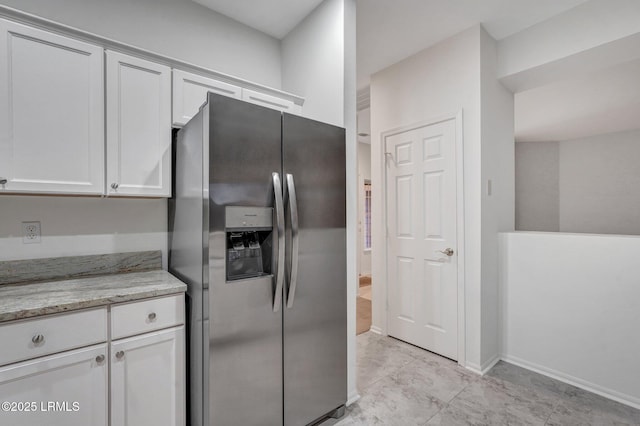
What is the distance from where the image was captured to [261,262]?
1588 millimetres

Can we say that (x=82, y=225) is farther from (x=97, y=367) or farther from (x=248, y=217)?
(x=248, y=217)

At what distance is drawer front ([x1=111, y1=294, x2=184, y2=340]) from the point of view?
135cm

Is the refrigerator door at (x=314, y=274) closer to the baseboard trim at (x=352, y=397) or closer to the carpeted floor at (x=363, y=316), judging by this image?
the baseboard trim at (x=352, y=397)

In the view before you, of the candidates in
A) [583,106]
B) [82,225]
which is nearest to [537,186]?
[583,106]

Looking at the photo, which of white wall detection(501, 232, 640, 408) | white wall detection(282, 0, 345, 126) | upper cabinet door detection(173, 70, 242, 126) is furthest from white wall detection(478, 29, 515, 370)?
upper cabinet door detection(173, 70, 242, 126)

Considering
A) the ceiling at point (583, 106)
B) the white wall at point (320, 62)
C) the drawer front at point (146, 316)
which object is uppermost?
the ceiling at point (583, 106)

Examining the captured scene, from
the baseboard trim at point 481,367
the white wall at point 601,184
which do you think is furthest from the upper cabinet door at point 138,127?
the white wall at point 601,184

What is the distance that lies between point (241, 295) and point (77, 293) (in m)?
0.75

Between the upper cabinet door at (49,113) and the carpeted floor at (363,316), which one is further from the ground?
the upper cabinet door at (49,113)

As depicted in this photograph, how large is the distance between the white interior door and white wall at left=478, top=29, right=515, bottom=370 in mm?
237

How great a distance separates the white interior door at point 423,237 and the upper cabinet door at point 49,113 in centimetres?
A: 248

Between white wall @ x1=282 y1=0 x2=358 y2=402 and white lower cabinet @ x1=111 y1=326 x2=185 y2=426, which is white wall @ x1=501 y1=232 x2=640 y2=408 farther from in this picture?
white lower cabinet @ x1=111 y1=326 x2=185 y2=426

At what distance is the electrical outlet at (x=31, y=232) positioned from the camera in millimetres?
1611

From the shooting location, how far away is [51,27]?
4.70 ft
